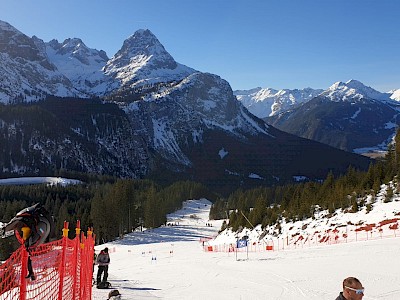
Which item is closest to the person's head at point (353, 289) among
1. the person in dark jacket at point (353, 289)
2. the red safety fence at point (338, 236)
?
the person in dark jacket at point (353, 289)

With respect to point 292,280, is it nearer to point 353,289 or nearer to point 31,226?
point 353,289

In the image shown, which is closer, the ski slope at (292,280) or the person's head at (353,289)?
the person's head at (353,289)

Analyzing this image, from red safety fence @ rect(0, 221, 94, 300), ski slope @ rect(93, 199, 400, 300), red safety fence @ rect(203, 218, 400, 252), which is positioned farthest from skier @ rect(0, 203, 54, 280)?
red safety fence @ rect(203, 218, 400, 252)

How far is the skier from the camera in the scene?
18.4ft

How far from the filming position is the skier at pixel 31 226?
561 centimetres

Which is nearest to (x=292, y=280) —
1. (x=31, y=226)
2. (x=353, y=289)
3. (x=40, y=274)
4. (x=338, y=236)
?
(x=40, y=274)

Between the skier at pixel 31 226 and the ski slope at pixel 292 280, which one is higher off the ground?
the skier at pixel 31 226

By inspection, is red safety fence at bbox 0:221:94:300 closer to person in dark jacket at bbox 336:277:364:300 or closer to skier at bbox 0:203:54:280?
skier at bbox 0:203:54:280

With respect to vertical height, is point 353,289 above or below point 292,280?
above

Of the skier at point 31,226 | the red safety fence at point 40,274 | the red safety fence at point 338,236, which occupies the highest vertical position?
the skier at point 31,226

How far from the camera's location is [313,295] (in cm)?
1391

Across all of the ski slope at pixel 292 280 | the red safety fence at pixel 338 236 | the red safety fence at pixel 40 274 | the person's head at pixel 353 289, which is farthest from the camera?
the red safety fence at pixel 338 236

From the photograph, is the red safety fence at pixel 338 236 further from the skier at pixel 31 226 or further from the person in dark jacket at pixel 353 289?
the skier at pixel 31 226

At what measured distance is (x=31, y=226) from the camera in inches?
224
